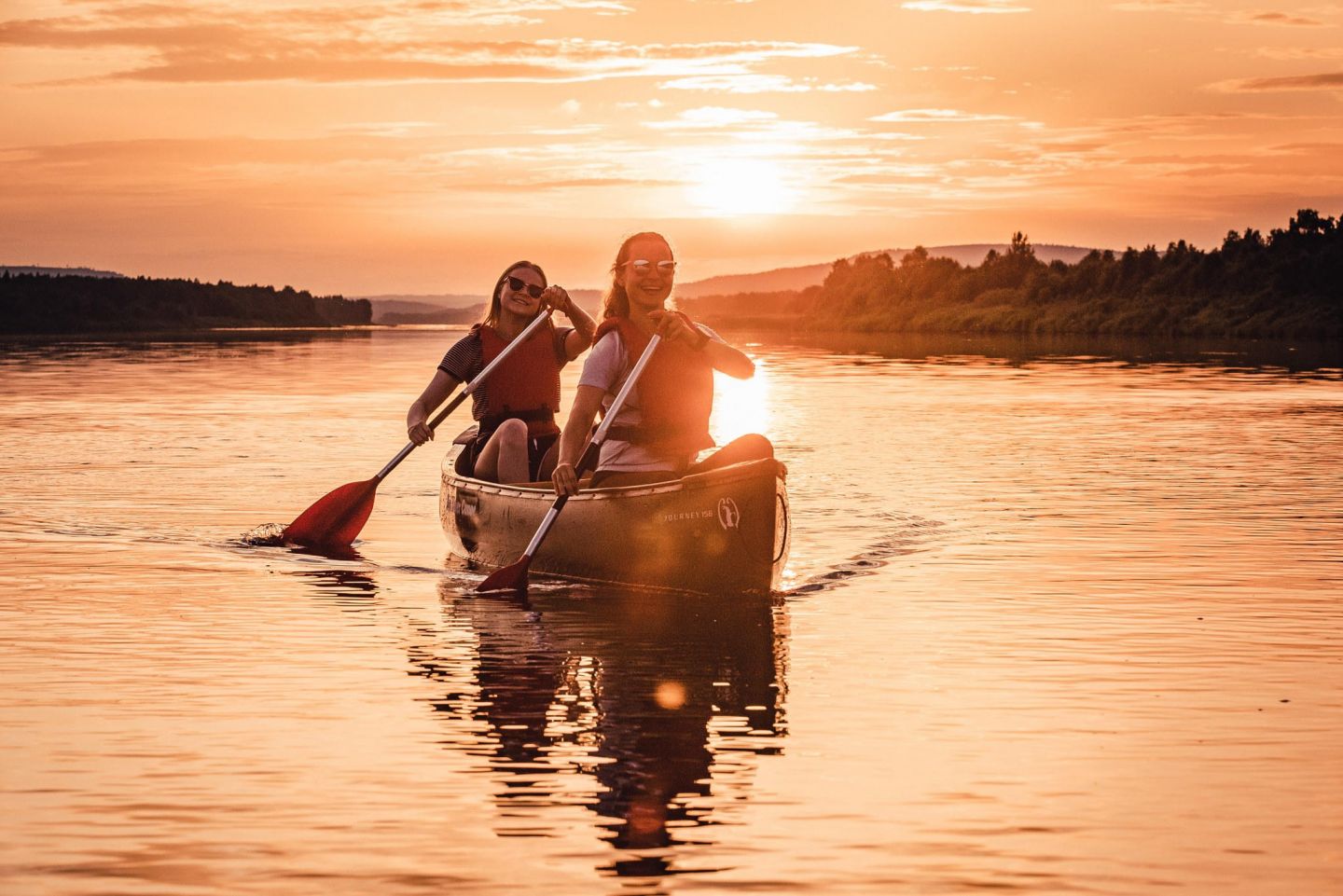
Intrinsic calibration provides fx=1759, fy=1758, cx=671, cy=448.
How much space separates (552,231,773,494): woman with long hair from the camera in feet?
33.9

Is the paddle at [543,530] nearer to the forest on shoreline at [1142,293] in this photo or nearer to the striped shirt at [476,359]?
the striped shirt at [476,359]

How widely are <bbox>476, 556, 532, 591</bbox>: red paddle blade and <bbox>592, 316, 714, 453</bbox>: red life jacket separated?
42.6 inches

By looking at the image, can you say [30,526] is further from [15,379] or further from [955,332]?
[955,332]

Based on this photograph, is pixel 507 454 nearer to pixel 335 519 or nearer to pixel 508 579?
pixel 508 579

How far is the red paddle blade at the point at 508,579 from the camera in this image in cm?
1148

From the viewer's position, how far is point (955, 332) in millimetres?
138000

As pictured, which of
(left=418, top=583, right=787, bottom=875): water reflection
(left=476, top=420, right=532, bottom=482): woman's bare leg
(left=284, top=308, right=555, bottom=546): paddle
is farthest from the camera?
(left=284, top=308, right=555, bottom=546): paddle

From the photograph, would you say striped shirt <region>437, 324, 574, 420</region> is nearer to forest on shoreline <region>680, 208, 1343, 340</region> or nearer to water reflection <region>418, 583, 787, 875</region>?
water reflection <region>418, 583, 787, 875</region>

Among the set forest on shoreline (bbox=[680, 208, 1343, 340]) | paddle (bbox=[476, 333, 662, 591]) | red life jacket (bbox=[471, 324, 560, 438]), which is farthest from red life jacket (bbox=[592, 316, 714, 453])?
forest on shoreline (bbox=[680, 208, 1343, 340])

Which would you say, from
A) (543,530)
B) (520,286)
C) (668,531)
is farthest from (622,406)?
(520,286)

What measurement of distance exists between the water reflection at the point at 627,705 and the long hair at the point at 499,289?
2.53 m

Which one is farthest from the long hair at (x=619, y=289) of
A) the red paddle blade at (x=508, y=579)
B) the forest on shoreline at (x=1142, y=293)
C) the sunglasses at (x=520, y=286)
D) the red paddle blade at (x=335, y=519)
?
the forest on shoreline at (x=1142, y=293)

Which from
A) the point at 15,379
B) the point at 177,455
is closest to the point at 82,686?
the point at 177,455

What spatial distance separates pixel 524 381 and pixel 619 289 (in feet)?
8.39
